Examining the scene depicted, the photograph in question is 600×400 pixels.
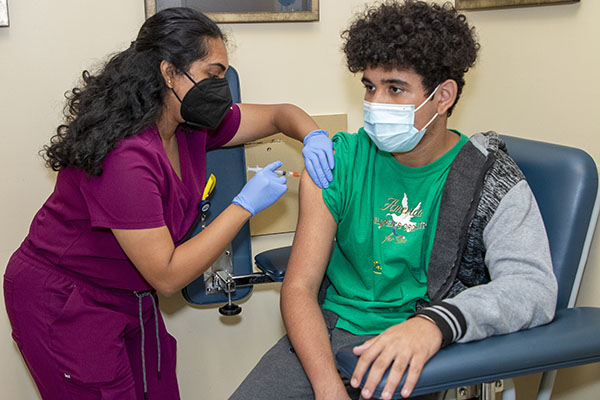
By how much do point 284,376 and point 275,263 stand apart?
353 millimetres

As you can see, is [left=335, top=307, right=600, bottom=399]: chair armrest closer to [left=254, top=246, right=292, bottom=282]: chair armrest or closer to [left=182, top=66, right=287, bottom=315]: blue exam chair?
[left=254, top=246, right=292, bottom=282]: chair armrest

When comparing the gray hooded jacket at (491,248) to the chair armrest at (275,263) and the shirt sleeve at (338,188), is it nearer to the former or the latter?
the shirt sleeve at (338,188)

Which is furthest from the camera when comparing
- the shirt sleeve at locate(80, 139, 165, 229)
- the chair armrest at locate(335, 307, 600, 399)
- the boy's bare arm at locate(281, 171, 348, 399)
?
the shirt sleeve at locate(80, 139, 165, 229)

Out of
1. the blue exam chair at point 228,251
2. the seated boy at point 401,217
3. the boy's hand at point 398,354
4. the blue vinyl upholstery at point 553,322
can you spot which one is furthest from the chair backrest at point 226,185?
the boy's hand at point 398,354

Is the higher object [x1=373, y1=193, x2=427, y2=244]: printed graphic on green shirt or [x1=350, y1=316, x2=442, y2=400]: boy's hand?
[x1=373, y1=193, x2=427, y2=244]: printed graphic on green shirt

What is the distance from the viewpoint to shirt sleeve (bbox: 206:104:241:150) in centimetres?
189

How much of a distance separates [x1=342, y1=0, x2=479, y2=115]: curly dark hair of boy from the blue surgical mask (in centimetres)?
7

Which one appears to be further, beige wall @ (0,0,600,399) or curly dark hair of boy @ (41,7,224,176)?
beige wall @ (0,0,600,399)

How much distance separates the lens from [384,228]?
1510 mm

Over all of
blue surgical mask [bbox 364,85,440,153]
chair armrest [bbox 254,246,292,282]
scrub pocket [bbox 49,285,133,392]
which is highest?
blue surgical mask [bbox 364,85,440,153]

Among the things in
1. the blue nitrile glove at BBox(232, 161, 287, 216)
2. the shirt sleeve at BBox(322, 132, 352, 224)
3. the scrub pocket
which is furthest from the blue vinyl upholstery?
the scrub pocket

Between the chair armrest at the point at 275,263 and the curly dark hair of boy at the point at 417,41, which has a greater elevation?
→ the curly dark hair of boy at the point at 417,41

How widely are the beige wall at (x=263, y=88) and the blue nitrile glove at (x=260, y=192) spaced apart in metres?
0.60

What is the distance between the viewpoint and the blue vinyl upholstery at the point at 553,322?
1054 millimetres
